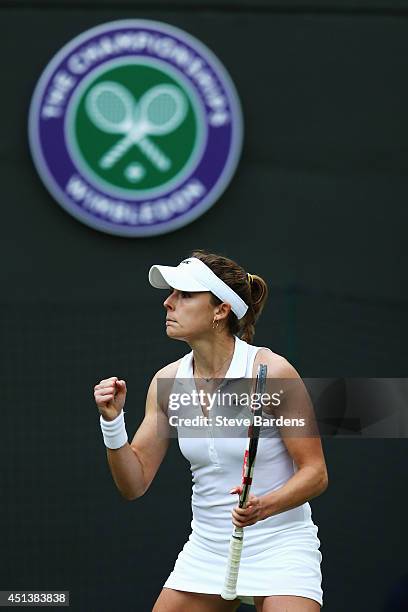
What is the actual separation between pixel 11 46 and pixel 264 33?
4.44 feet

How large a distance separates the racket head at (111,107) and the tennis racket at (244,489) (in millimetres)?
2825

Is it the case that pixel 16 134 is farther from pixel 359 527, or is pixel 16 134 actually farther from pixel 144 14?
pixel 359 527

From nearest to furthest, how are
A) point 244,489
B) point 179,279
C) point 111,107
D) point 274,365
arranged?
point 244,489
point 274,365
point 179,279
point 111,107

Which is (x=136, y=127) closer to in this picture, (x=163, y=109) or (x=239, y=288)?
(x=163, y=109)

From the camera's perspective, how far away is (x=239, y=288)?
4.46m

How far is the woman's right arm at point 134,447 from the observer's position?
163 inches

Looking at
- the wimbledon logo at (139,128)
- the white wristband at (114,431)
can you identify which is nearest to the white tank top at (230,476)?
the white wristband at (114,431)

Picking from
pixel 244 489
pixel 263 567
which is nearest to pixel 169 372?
pixel 244 489

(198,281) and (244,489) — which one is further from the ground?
(198,281)

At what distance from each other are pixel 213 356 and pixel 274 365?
10.4 inches

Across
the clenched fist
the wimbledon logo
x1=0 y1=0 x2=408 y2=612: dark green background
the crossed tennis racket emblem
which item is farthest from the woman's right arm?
the crossed tennis racket emblem

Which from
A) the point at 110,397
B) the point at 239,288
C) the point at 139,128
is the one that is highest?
the point at 139,128

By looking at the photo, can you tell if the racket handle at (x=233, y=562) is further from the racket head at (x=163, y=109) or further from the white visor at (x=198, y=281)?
the racket head at (x=163, y=109)

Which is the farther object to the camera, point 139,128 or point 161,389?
point 139,128
